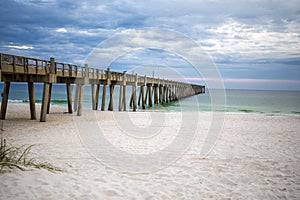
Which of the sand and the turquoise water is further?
the turquoise water

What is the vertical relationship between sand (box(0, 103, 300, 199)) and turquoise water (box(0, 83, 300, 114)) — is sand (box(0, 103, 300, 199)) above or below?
above

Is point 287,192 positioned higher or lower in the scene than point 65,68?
lower

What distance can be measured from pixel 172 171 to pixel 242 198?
173 cm

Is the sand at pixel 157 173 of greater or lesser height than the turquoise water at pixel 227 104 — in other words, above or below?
above

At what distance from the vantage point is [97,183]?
4805 millimetres

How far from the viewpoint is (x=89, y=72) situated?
17.7 m

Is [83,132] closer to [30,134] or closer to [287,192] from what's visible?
[30,134]

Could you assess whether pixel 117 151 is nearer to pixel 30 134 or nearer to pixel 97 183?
pixel 97 183

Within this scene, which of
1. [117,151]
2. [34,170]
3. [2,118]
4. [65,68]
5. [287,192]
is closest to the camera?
[34,170]

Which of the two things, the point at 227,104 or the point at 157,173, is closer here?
the point at 157,173

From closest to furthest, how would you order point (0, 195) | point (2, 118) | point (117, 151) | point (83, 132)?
point (0, 195), point (117, 151), point (83, 132), point (2, 118)

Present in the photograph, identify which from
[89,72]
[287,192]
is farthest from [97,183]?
[89,72]

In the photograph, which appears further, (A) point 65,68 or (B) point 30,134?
(A) point 65,68

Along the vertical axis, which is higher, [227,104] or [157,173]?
[157,173]
